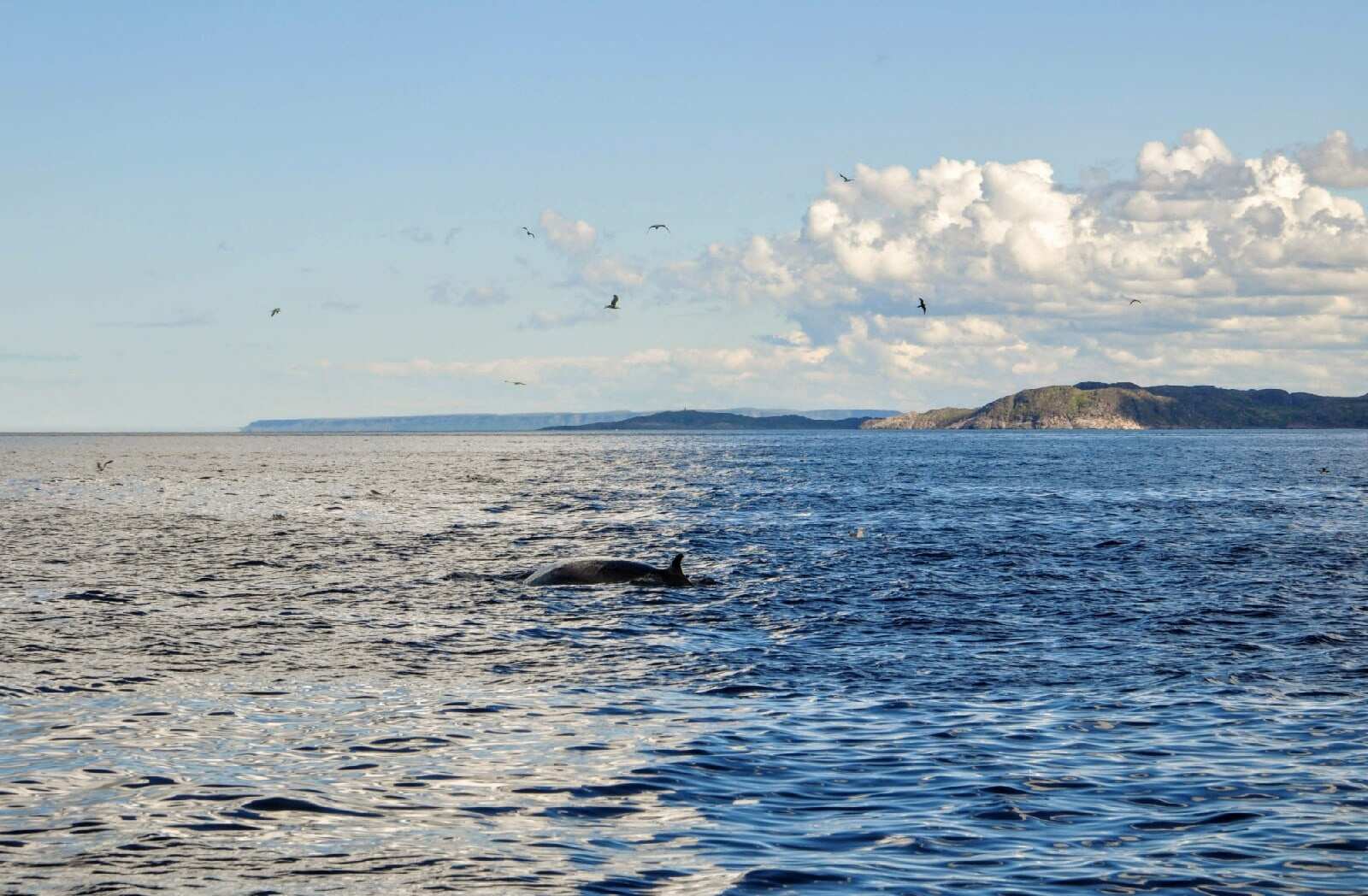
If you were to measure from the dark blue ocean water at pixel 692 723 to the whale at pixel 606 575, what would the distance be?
1402 mm

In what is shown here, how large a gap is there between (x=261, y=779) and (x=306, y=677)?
694 cm

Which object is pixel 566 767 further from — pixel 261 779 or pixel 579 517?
pixel 579 517

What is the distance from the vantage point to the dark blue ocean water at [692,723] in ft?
44.2

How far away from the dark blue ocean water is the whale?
1.40 meters

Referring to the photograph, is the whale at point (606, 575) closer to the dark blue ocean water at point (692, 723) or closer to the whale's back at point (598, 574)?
the whale's back at point (598, 574)

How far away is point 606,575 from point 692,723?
1842cm

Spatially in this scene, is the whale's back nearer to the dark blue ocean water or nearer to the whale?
the whale

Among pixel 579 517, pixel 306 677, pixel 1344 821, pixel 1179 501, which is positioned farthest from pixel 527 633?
pixel 1179 501

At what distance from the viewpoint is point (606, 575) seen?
38.0 metres

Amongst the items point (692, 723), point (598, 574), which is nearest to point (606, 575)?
point (598, 574)

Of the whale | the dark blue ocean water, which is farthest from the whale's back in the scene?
the dark blue ocean water

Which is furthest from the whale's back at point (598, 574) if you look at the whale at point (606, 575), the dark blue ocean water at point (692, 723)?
the dark blue ocean water at point (692, 723)

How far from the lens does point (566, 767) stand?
17.1 meters

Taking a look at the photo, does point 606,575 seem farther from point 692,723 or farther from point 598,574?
point 692,723
